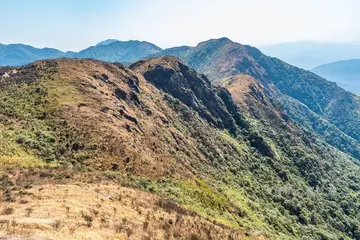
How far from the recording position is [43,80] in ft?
240

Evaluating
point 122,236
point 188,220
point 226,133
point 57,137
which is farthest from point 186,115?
point 122,236

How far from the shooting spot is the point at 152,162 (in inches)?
2280

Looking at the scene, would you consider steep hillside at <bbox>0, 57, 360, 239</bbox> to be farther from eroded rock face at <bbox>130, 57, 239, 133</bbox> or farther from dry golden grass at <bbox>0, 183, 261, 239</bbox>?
eroded rock face at <bbox>130, 57, 239, 133</bbox>

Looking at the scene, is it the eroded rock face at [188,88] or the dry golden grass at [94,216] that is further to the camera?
the eroded rock face at [188,88]

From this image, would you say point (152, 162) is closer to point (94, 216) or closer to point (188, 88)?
point (94, 216)

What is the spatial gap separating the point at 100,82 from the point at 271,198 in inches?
2212

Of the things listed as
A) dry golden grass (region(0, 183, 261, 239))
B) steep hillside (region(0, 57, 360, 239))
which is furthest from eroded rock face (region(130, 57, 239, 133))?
dry golden grass (region(0, 183, 261, 239))

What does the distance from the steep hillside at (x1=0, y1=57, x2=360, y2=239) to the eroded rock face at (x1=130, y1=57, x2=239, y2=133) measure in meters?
0.52

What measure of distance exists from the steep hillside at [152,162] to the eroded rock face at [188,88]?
517mm

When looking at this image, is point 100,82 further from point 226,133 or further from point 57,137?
point 226,133

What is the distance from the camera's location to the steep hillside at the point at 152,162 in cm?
3026

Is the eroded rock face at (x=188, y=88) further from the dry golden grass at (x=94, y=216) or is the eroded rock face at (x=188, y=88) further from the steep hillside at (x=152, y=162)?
the dry golden grass at (x=94, y=216)

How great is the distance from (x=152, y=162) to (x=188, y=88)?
72.6 meters

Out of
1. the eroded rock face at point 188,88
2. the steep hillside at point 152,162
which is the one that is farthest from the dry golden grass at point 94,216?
the eroded rock face at point 188,88
